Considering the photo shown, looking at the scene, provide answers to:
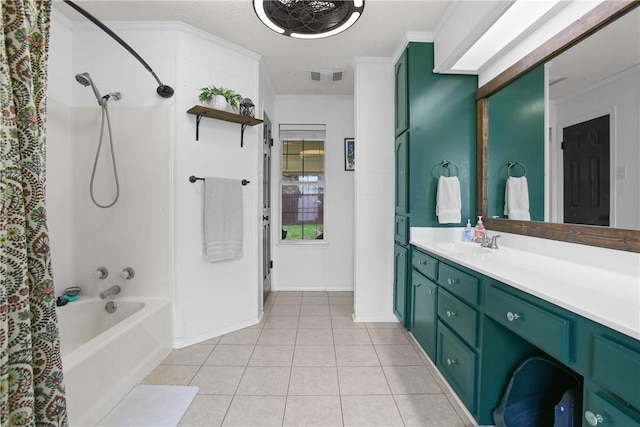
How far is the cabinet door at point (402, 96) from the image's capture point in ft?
7.62

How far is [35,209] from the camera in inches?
26.3

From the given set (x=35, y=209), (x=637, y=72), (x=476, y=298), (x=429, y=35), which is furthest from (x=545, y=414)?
(x=429, y=35)

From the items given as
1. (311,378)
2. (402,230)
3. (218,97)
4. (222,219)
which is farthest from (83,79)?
(402,230)

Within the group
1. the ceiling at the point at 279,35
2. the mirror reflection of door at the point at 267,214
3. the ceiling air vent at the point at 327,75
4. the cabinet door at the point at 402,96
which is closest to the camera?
the ceiling at the point at 279,35

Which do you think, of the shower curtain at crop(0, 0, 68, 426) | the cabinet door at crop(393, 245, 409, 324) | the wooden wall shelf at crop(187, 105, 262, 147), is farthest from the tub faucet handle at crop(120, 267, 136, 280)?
the cabinet door at crop(393, 245, 409, 324)

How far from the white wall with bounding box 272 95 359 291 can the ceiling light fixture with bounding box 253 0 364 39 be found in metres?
1.81

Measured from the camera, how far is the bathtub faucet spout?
6.68ft

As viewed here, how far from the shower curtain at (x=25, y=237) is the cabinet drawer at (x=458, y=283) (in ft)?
5.27

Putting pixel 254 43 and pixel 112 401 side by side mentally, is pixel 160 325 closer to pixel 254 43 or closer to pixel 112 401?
pixel 112 401

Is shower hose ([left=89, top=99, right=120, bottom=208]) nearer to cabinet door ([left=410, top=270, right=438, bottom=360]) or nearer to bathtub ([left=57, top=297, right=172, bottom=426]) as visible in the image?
bathtub ([left=57, top=297, right=172, bottom=426])

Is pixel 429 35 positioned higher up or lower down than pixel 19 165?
higher up

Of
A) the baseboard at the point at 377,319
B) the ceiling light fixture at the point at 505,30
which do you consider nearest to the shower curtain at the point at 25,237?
the ceiling light fixture at the point at 505,30

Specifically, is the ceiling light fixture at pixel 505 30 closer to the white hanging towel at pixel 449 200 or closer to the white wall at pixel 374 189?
the white wall at pixel 374 189

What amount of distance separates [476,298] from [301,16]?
1.88m
